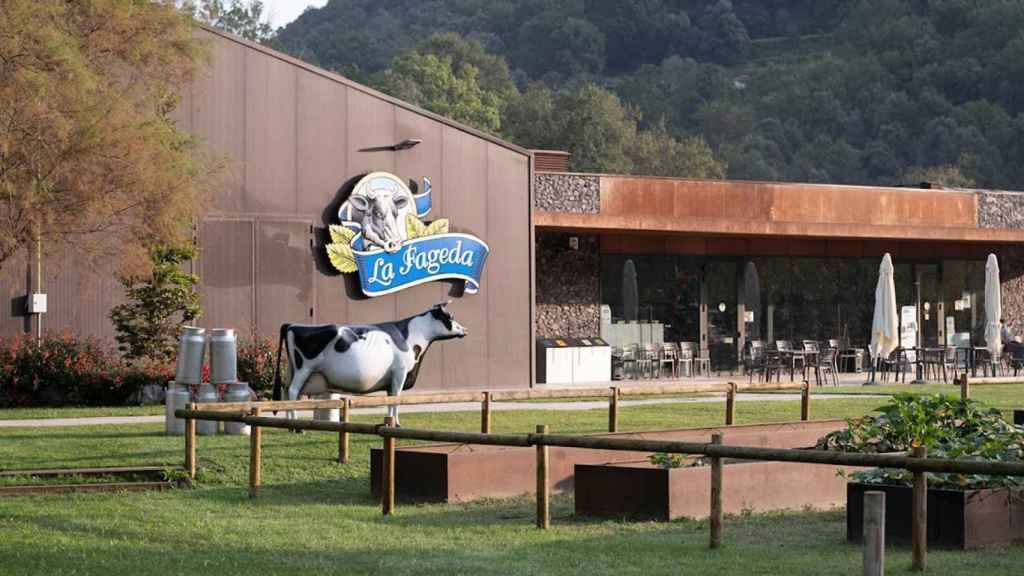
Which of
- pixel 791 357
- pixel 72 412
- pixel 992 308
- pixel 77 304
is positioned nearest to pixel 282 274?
pixel 77 304

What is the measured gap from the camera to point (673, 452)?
1216 cm

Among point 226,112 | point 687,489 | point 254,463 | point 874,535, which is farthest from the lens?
point 226,112

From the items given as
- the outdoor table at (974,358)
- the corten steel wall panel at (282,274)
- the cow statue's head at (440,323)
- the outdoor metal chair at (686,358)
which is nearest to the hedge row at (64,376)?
the corten steel wall panel at (282,274)

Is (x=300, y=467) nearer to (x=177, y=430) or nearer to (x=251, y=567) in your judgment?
(x=177, y=430)

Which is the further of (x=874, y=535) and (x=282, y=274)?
(x=282, y=274)

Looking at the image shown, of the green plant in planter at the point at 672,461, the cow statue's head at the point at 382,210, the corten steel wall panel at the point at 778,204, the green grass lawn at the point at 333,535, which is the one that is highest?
the corten steel wall panel at the point at 778,204

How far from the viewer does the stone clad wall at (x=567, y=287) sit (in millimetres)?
34062

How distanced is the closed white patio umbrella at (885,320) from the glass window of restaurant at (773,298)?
5.77 metres

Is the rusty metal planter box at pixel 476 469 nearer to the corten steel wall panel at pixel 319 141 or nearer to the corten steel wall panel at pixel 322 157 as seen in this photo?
the corten steel wall panel at pixel 322 157

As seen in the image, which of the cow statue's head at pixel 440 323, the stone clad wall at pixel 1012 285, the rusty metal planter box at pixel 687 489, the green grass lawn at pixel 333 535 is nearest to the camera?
the green grass lawn at pixel 333 535

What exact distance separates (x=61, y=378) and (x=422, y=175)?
8305 millimetres

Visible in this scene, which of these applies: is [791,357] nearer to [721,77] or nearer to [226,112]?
[226,112]

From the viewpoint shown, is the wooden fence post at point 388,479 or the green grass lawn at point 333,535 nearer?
the green grass lawn at point 333,535

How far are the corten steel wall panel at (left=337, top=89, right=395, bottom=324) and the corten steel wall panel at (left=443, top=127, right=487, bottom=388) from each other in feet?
4.23
